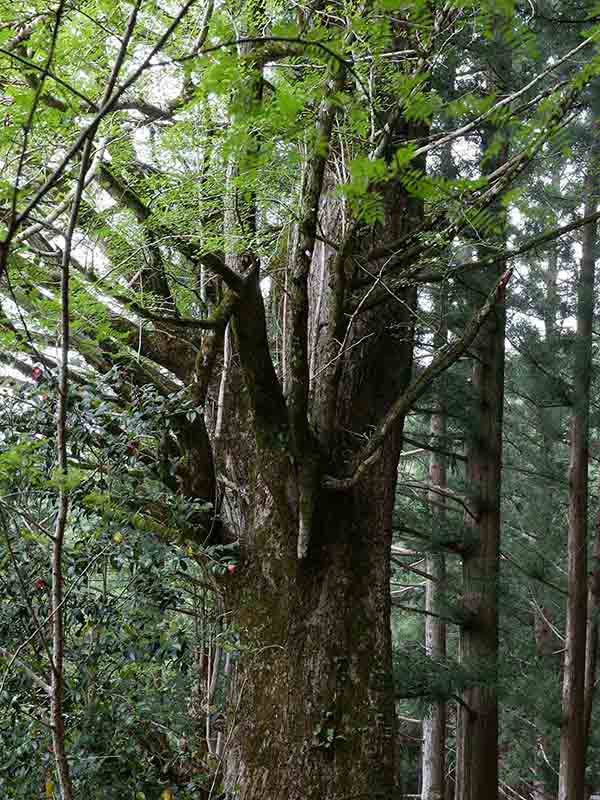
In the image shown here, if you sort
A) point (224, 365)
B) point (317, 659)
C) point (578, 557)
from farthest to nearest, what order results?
1. point (578, 557)
2. point (224, 365)
3. point (317, 659)

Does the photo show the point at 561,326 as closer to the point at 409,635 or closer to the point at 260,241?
the point at 260,241

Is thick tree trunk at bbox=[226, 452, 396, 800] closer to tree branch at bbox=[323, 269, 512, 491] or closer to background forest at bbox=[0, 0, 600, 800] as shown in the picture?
background forest at bbox=[0, 0, 600, 800]

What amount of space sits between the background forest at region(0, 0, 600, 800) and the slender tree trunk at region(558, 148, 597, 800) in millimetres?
2968

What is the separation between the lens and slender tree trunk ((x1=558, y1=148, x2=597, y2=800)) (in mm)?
7129

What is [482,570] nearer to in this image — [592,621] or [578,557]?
[578,557]

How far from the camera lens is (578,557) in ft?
24.2

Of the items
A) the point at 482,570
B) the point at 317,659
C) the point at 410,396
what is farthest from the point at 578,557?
the point at 410,396

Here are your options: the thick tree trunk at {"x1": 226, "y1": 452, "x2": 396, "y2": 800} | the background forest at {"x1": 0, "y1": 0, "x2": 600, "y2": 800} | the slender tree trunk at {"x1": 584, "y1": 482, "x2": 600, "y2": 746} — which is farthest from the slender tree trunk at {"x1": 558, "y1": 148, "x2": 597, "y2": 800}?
the thick tree trunk at {"x1": 226, "y1": 452, "x2": 396, "y2": 800}

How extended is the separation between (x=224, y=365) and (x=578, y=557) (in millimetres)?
4802

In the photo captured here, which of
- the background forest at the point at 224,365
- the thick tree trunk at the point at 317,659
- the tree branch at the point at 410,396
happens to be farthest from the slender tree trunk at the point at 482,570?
the tree branch at the point at 410,396

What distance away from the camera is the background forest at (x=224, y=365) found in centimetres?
233

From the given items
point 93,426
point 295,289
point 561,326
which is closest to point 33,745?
point 93,426

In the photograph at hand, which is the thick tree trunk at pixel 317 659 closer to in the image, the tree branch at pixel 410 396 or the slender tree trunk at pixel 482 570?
the tree branch at pixel 410 396

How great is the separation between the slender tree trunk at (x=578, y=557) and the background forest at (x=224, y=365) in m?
2.97
